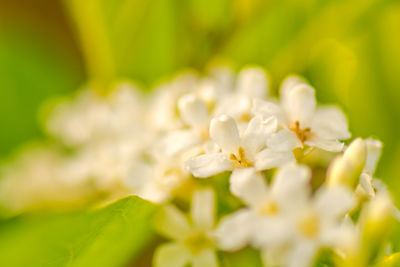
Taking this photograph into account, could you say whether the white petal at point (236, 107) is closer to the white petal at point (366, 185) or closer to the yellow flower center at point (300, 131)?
the yellow flower center at point (300, 131)

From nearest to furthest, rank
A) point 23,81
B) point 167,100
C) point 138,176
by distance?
point 138,176
point 167,100
point 23,81

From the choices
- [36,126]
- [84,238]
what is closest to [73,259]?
[84,238]

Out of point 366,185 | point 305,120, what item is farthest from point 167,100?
point 366,185

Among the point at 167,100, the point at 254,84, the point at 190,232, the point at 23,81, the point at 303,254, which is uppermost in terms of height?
the point at 23,81

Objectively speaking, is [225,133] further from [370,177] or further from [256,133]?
[370,177]

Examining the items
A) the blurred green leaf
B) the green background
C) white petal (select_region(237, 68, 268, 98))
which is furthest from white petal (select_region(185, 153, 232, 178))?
the blurred green leaf

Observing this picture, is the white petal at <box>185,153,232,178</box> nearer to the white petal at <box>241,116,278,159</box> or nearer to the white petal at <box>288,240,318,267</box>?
the white petal at <box>241,116,278,159</box>

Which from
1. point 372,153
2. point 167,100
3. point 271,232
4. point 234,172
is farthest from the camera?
point 167,100

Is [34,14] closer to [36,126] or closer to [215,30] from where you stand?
[36,126]
